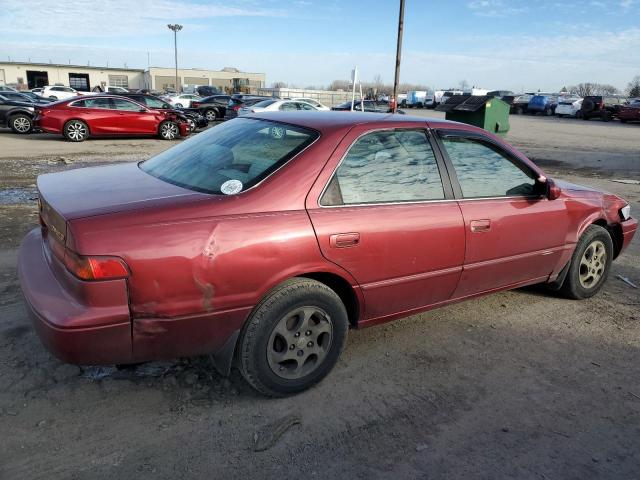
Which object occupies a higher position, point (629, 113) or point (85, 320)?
point (629, 113)

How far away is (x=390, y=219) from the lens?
3.07 m

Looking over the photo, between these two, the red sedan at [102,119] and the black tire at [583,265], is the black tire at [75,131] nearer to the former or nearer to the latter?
the red sedan at [102,119]

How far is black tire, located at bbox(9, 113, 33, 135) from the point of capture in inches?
657

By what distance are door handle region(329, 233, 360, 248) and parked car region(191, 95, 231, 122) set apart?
2396cm

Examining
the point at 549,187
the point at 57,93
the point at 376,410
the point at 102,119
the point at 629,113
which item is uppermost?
the point at 629,113

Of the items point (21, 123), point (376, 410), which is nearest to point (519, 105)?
point (21, 123)

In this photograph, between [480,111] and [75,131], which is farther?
[75,131]

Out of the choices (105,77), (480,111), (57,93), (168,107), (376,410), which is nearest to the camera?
(376,410)

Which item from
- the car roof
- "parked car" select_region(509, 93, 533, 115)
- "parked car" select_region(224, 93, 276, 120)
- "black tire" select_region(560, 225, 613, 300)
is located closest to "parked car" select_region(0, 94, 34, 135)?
"parked car" select_region(224, 93, 276, 120)

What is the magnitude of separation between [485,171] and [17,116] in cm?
1741

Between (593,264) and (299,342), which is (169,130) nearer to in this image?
(593,264)

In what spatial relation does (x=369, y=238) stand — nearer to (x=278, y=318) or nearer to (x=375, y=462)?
(x=278, y=318)

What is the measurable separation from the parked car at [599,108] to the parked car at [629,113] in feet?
2.72

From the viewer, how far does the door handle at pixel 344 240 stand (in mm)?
2842
